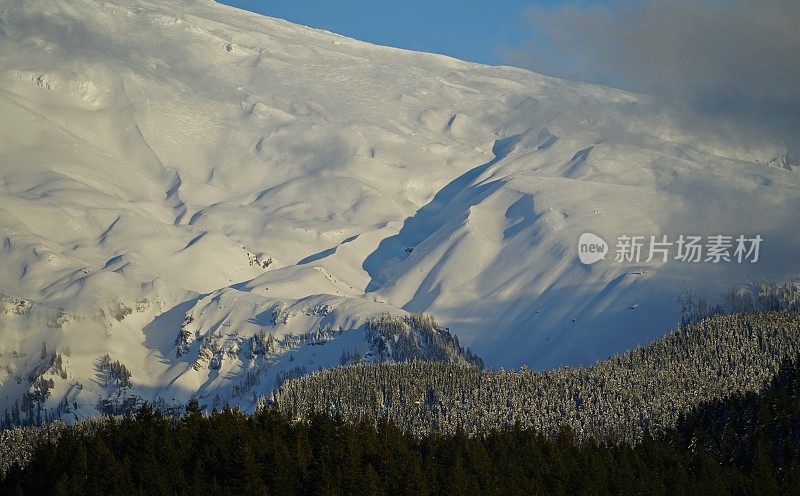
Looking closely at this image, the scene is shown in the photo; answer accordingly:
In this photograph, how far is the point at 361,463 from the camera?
426ft

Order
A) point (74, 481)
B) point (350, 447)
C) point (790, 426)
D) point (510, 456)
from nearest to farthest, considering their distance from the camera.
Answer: point (74, 481), point (350, 447), point (510, 456), point (790, 426)

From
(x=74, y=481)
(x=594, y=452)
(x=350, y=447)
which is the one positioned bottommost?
(x=74, y=481)

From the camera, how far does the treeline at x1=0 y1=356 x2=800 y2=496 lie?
120688 millimetres

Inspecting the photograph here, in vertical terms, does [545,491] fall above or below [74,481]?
above

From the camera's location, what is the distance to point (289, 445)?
13375 centimetres

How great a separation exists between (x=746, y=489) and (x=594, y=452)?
881 inches

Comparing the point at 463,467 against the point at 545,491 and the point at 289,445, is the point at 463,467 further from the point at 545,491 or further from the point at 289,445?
the point at 289,445

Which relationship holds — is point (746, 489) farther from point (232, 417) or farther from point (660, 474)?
point (232, 417)

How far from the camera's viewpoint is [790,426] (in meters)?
166

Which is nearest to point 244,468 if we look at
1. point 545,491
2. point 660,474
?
point 545,491

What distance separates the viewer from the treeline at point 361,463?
396ft

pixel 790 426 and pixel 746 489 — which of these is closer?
pixel 746 489

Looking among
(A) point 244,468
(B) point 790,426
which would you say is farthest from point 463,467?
(B) point 790,426

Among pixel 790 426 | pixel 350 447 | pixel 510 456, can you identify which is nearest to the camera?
pixel 350 447
